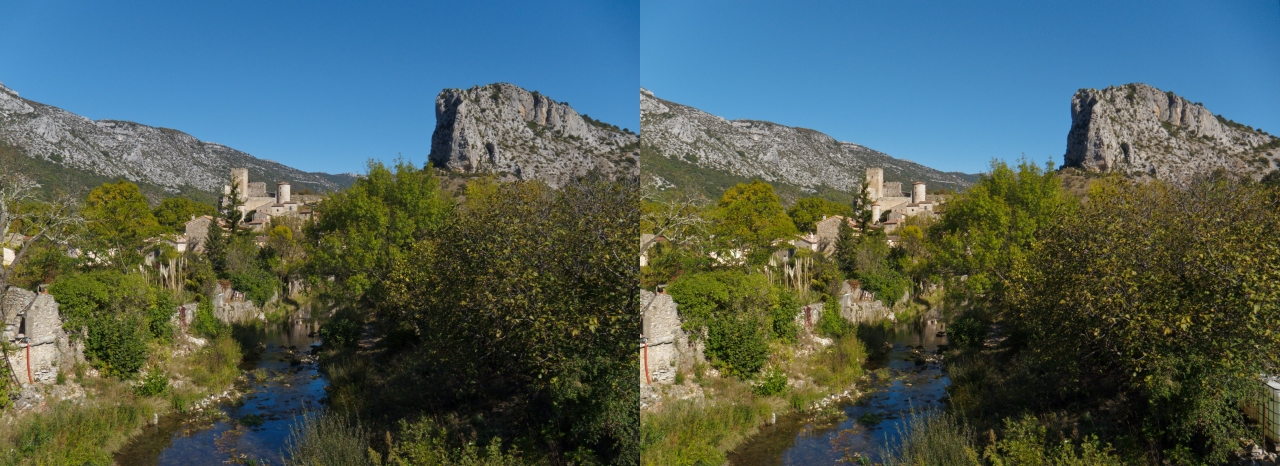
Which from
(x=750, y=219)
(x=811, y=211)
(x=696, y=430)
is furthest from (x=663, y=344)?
(x=811, y=211)

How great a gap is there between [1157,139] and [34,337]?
14052 millimetres

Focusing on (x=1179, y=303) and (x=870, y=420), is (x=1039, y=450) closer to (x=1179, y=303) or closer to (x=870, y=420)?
(x=1179, y=303)

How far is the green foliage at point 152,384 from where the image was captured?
6.06m

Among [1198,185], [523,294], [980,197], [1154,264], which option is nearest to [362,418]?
[523,294]

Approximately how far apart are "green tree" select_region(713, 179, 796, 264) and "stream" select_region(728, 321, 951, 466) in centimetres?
220

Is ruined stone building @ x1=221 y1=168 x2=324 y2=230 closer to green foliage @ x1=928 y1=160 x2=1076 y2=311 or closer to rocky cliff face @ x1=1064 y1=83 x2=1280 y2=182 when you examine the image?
green foliage @ x1=928 y1=160 x2=1076 y2=311

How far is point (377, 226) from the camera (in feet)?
47.6

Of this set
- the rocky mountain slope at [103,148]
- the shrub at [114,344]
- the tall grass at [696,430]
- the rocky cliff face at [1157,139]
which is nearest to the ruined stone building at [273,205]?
the rocky mountain slope at [103,148]

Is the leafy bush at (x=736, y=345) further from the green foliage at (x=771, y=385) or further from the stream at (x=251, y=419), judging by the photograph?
the stream at (x=251, y=419)

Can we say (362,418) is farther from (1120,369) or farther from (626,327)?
(1120,369)

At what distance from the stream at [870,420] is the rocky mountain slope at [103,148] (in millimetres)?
6254

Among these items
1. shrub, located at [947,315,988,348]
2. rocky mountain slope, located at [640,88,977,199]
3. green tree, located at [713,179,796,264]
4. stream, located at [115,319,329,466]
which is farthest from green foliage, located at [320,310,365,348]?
shrub, located at [947,315,988,348]

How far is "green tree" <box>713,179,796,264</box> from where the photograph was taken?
768 centimetres

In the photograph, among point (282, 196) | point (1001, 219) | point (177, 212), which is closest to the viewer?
point (177, 212)
